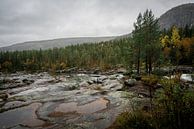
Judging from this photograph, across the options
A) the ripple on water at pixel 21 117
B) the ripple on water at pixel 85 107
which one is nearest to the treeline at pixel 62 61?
the ripple on water at pixel 85 107

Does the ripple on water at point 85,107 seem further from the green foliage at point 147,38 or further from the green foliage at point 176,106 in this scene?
the green foliage at point 147,38

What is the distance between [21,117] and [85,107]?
8.65m

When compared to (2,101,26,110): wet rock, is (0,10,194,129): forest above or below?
above

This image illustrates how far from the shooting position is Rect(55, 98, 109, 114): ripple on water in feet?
96.4

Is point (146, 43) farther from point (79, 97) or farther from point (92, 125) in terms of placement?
point (92, 125)

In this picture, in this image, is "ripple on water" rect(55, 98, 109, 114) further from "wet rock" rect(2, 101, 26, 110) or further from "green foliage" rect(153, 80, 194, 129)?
"green foliage" rect(153, 80, 194, 129)

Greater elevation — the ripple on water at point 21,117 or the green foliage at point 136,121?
the green foliage at point 136,121

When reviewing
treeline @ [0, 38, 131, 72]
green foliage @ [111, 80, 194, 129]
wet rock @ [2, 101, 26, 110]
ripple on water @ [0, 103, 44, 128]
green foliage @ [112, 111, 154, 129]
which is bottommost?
treeline @ [0, 38, 131, 72]

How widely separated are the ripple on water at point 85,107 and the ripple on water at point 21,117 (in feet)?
12.3

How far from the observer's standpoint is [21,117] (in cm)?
2795

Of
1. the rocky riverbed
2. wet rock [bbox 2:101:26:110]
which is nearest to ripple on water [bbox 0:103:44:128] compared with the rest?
the rocky riverbed

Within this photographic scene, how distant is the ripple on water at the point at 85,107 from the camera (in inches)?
1157

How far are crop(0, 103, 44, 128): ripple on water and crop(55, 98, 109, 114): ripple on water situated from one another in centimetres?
374

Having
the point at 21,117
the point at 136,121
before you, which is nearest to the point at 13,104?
the point at 21,117
